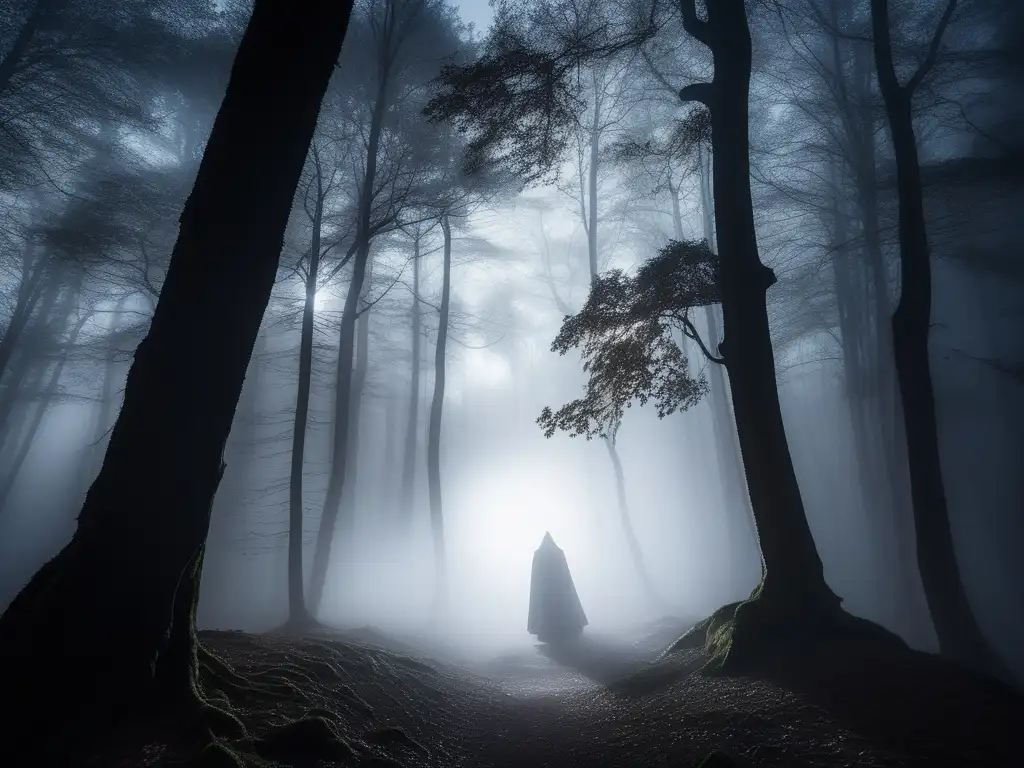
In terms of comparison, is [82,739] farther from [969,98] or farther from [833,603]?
[969,98]

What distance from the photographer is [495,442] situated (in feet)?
159

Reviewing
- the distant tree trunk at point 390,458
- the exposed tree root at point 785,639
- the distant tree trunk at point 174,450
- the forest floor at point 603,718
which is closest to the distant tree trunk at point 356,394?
the distant tree trunk at point 390,458

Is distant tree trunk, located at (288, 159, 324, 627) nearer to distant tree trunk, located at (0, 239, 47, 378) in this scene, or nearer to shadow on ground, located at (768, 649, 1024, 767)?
shadow on ground, located at (768, 649, 1024, 767)

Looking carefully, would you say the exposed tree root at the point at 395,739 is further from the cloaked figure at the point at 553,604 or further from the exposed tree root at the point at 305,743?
the cloaked figure at the point at 553,604

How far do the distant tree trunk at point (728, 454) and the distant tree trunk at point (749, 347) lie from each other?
42.4ft

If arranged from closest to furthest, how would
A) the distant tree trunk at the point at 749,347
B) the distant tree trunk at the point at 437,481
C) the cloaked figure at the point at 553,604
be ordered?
1. the distant tree trunk at the point at 749,347
2. the cloaked figure at the point at 553,604
3. the distant tree trunk at the point at 437,481

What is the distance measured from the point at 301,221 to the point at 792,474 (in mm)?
15761

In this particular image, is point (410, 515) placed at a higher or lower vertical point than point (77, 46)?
lower

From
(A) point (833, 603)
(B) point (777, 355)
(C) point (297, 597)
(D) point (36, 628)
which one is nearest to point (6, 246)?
(C) point (297, 597)

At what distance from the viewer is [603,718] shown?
4.68m

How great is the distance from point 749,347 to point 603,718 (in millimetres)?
4166

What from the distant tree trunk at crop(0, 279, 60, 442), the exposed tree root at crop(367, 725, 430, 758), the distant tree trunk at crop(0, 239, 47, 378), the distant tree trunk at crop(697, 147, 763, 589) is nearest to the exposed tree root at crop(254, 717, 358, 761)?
the exposed tree root at crop(367, 725, 430, 758)

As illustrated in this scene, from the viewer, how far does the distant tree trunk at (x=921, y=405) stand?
6121mm

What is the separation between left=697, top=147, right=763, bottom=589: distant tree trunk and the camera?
19378 millimetres
